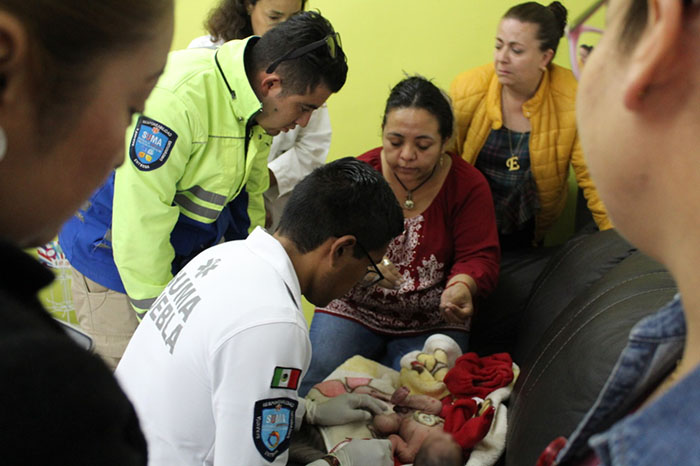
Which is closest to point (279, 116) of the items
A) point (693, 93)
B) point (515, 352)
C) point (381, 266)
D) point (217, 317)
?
point (381, 266)

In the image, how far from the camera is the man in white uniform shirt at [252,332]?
1204mm

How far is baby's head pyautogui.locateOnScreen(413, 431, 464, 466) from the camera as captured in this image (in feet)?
2.75

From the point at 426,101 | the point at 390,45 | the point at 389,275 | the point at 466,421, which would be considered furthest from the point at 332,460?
the point at 390,45

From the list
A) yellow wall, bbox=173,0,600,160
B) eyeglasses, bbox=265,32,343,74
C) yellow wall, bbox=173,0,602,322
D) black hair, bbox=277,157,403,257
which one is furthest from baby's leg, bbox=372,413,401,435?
yellow wall, bbox=173,0,600,160

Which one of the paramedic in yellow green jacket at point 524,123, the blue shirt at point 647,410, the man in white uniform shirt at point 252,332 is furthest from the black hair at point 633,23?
the paramedic in yellow green jacket at point 524,123

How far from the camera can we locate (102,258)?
1.88 metres

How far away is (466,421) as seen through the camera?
1.78 meters

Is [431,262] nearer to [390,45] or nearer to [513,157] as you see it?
[513,157]

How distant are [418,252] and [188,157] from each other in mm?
930

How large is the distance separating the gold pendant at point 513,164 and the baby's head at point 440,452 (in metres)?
1.90

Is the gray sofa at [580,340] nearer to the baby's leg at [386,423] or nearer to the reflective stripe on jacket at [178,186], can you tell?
the baby's leg at [386,423]

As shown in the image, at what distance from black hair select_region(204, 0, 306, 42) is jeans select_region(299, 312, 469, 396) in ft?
3.53

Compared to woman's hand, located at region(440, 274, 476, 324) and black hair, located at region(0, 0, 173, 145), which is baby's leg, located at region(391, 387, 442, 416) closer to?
woman's hand, located at region(440, 274, 476, 324)

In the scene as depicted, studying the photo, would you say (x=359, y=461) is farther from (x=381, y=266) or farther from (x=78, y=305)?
(x=78, y=305)
